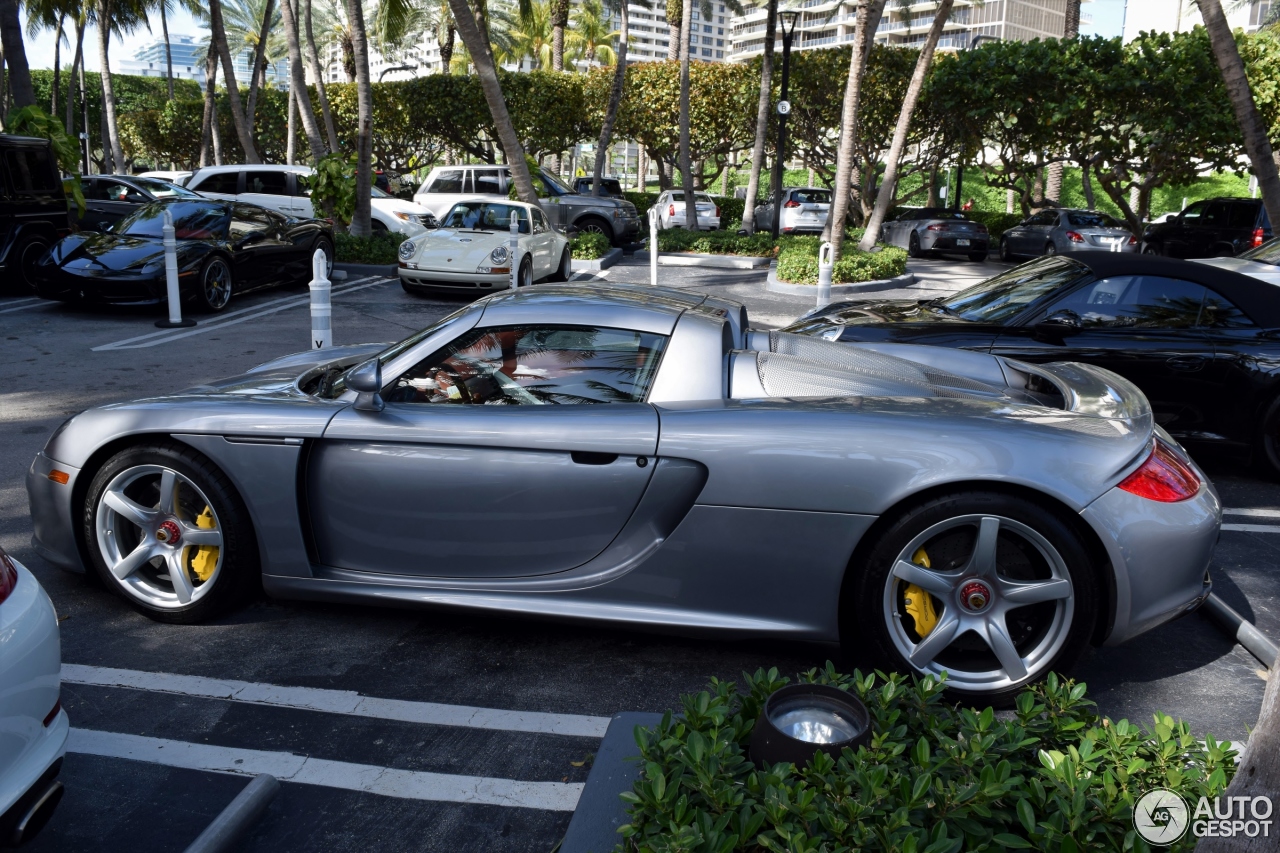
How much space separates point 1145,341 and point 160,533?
5609 mm

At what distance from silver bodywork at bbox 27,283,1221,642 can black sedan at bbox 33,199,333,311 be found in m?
8.55

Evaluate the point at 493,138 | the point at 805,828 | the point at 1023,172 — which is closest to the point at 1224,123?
the point at 1023,172

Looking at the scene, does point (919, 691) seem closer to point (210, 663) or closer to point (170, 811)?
point (170, 811)

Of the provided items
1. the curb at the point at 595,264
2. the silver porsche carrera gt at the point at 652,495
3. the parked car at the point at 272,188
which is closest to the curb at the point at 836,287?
the curb at the point at 595,264

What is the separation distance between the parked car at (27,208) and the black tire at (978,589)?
12.8 meters

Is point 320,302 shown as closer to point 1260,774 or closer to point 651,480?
point 651,480

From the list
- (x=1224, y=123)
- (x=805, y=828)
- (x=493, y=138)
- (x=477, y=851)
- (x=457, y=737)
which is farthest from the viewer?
(x=493, y=138)

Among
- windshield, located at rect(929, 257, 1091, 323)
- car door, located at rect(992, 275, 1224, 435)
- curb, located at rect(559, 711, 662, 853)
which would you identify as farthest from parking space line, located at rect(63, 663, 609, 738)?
windshield, located at rect(929, 257, 1091, 323)

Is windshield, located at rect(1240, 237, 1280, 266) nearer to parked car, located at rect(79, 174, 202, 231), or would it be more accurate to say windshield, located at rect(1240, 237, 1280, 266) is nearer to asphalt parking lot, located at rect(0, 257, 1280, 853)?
asphalt parking lot, located at rect(0, 257, 1280, 853)

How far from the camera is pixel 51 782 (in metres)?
2.42

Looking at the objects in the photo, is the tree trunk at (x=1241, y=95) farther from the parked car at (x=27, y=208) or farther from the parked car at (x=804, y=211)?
the parked car at (x=804, y=211)

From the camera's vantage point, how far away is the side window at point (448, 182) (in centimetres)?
2308

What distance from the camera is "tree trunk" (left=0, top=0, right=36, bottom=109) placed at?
51.0ft

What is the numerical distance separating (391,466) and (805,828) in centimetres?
222
